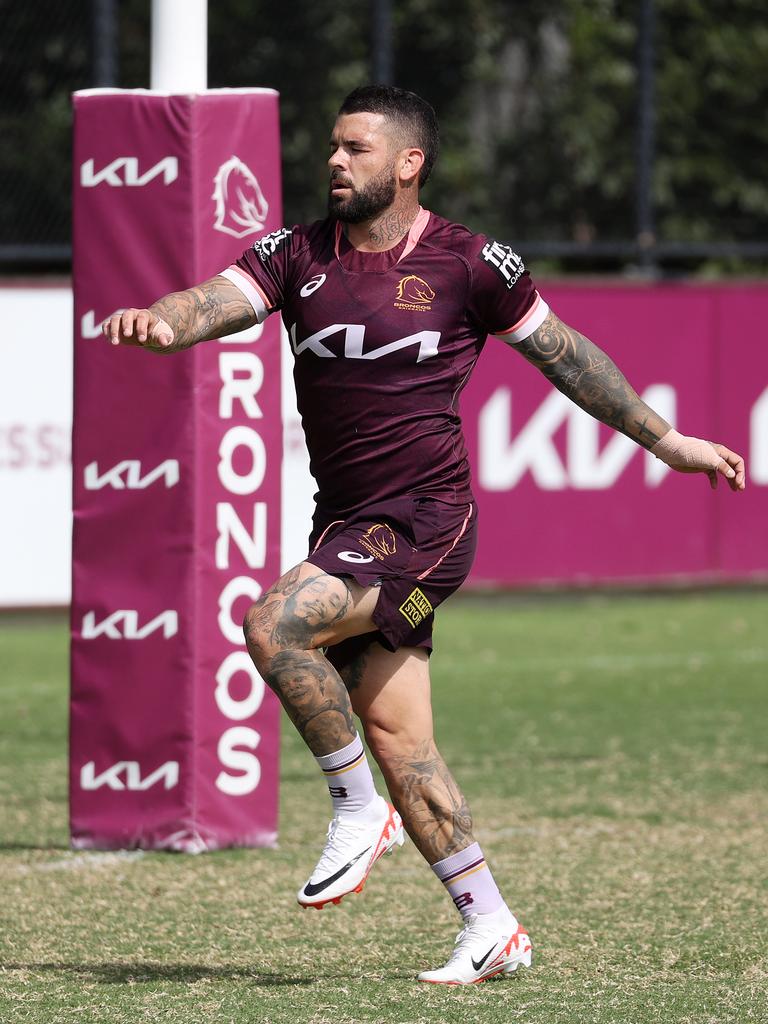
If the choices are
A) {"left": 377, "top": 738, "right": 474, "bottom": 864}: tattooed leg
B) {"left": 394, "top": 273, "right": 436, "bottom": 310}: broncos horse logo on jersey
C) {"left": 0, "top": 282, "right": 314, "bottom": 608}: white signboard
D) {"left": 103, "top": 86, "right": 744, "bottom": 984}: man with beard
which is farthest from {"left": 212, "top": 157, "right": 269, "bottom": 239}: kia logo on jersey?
{"left": 0, "top": 282, "right": 314, "bottom": 608}: white signboard

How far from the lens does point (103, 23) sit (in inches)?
514

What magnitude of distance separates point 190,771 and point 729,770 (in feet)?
8.50

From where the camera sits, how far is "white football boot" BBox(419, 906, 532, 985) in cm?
495

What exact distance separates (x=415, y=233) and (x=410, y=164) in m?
0.18

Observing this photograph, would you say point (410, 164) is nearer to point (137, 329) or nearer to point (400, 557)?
point (137, 329)

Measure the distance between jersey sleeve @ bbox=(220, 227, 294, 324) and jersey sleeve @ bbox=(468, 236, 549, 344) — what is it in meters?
0.49

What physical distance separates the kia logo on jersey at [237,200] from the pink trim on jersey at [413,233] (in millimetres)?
1616

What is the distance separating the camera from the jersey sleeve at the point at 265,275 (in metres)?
4.98

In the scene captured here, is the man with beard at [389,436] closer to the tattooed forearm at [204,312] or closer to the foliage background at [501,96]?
the tattooed forearm at [204,312]

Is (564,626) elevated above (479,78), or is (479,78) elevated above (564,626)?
(479,78)

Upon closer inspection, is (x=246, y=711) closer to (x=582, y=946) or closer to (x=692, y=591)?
(x=582, y=946)

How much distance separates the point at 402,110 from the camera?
4980 mm

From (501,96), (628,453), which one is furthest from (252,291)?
(501,96)

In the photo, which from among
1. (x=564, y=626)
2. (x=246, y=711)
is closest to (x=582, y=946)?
(x=246, y=711)
